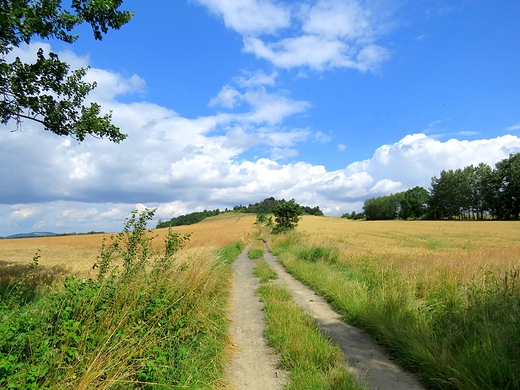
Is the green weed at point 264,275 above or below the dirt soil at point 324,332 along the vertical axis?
below

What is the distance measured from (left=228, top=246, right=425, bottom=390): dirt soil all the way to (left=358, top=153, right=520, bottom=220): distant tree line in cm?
9138

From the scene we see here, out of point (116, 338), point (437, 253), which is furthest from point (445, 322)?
point (437, 253)

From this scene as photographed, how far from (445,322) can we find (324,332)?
2.39 meters

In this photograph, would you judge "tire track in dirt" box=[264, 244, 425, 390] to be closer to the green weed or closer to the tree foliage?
the green weed

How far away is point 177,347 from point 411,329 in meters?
4.32

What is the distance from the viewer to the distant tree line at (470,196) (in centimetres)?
7543

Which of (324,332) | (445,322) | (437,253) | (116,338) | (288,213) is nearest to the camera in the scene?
(116,338)

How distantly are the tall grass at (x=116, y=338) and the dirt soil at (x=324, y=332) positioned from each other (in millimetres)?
407

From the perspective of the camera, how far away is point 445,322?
18.6 feet

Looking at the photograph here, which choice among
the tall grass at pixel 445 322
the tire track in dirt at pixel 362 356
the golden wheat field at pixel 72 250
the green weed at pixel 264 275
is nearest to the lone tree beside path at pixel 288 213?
the golden wheat field at pixel 72 250

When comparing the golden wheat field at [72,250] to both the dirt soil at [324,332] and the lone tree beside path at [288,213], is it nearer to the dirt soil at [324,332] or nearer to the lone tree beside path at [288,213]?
the dirt soil at [324,332]

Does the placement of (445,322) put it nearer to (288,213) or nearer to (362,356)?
(362,356)

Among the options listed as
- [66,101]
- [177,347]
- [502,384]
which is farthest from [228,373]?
[66,101]

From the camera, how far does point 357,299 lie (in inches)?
300
